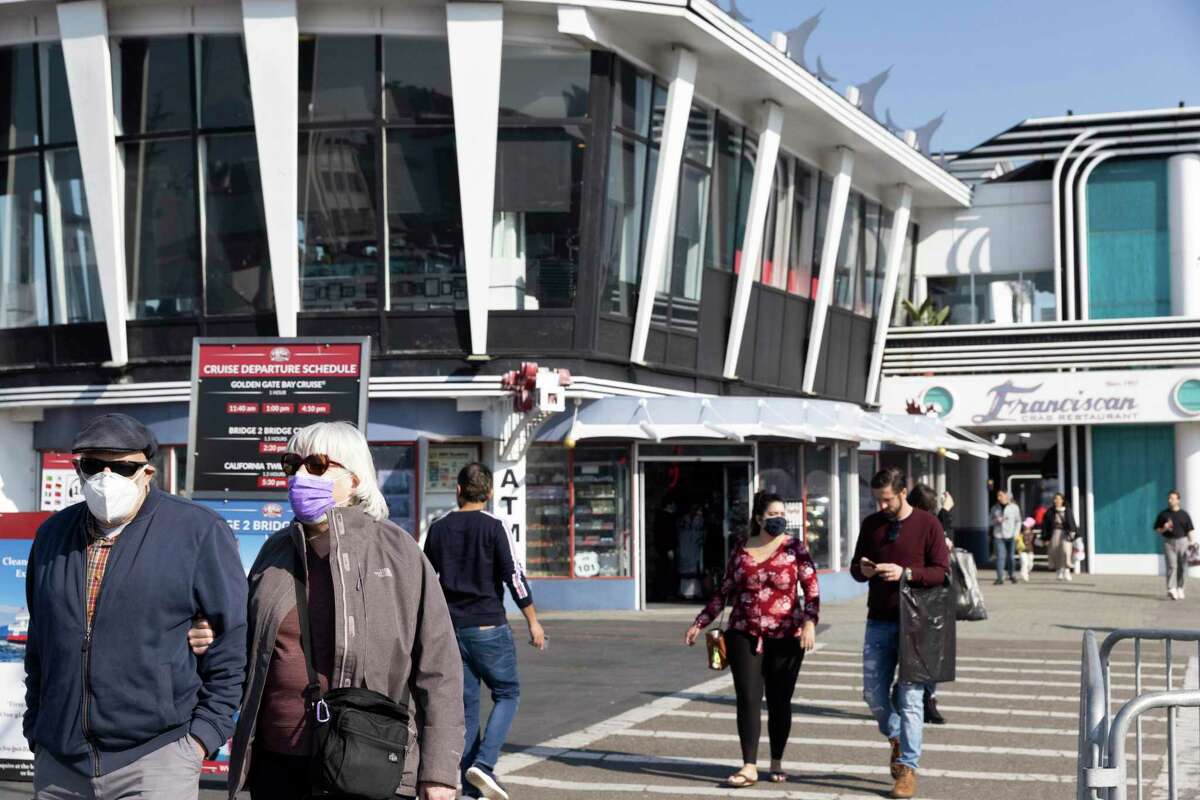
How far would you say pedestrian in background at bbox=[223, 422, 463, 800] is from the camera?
179 inches

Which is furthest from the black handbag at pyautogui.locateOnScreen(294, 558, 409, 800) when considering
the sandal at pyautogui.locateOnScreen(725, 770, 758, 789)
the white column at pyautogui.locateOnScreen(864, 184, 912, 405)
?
the white column at pyautogui.locateOnScreen(864, 184, 912, 405)

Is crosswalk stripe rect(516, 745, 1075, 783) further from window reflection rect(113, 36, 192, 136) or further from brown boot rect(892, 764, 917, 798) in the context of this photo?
window reflection rect(113, 36, 192, 136)

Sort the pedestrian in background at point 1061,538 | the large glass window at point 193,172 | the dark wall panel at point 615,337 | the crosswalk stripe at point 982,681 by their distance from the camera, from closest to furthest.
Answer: the crosswalk stripe at point 982,681, the large glass window at point 193,172, the dark wall panel at point 615,337, the pedestrian in background at point 1061,538

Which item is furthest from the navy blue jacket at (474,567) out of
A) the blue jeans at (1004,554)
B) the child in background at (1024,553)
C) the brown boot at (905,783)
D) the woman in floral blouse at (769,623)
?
the child in background at (1024,553)

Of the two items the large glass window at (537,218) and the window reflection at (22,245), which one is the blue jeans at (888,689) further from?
the window reflection at (22,245)

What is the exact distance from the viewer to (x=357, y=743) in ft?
14.4

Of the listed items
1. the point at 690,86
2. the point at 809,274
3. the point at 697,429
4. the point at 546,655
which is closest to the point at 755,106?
the point at 690,86

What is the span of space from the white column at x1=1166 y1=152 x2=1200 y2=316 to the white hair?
33.4m

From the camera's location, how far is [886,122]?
1292 inches

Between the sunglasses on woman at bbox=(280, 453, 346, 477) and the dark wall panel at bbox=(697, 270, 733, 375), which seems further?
the dark wall panel at bbox=(697, 270, 733, 375)

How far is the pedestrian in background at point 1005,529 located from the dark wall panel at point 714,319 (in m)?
7.50

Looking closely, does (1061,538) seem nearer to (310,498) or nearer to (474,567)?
(474,567)

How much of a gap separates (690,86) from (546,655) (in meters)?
10.7

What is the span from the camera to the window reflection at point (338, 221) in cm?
2262
